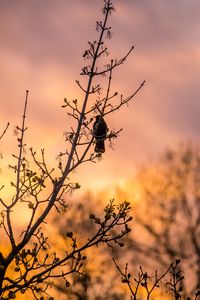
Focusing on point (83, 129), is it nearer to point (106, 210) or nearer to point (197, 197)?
point (106, 210)

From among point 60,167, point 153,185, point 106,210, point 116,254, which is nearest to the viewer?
point 106,210

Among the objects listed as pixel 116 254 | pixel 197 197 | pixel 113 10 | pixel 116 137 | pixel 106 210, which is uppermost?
pixel 197 197

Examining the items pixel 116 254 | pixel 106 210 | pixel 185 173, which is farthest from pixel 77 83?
pixel 185 173

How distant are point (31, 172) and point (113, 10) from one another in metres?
2.05

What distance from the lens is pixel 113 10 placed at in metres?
6.34

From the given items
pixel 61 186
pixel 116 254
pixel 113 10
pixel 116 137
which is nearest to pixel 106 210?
pixel 61 186

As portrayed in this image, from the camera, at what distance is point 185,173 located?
21.6m

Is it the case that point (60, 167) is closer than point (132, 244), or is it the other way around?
point (60, 167)

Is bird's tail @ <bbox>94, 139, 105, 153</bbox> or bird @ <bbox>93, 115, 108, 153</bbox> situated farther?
bird's tail @ <bbox>94, 139, 105, 153</bbox>

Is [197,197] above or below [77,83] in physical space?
above

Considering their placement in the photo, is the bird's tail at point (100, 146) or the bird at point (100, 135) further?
the bird's tail at point (100, 146)

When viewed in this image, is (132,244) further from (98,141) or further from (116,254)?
(98,141)

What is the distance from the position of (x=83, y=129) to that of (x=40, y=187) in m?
0.82

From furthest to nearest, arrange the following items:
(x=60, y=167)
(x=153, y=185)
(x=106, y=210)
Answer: (x=153, y=185)
(x=60, y=167)
(x=106, y=210)
